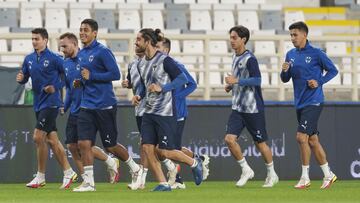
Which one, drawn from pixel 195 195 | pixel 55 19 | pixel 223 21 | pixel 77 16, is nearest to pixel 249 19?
pixel 223 21

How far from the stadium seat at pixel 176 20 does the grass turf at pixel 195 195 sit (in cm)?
1024

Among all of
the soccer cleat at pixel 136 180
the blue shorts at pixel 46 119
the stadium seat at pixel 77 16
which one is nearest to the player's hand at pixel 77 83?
the blue shorts at pixel 46 119

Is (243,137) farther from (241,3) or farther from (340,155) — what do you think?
(241,3)

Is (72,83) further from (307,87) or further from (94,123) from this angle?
(307,87)

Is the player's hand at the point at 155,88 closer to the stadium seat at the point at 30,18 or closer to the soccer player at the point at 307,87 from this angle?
the soccer player at the point at 307,87

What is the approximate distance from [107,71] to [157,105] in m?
0.90

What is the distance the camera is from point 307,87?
1772 centimetres

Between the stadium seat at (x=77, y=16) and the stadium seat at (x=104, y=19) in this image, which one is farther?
the stadium seat at (x=104, y=19)

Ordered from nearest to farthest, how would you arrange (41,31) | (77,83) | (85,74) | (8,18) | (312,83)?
1. (85,74)
2. (77,83)
3. (312,83)
4. (41,31)
5. (8,18)

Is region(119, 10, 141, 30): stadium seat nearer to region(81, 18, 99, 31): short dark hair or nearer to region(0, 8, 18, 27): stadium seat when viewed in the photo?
region(0, 8, 18, 27): stadium seat

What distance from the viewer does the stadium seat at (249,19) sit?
95.1ft

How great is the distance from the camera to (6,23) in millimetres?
27719

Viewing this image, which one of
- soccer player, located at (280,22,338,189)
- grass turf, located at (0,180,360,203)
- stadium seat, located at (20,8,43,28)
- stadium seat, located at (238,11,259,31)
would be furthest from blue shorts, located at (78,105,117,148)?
stadium seat, located at (238,11,259,31)

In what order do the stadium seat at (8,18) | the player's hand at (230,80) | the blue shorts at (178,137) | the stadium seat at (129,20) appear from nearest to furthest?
the blue shorts at (178,137) → the player's hand at (230,80) → the stadium seat at (8,18) → the stadium seat at (129,20)
